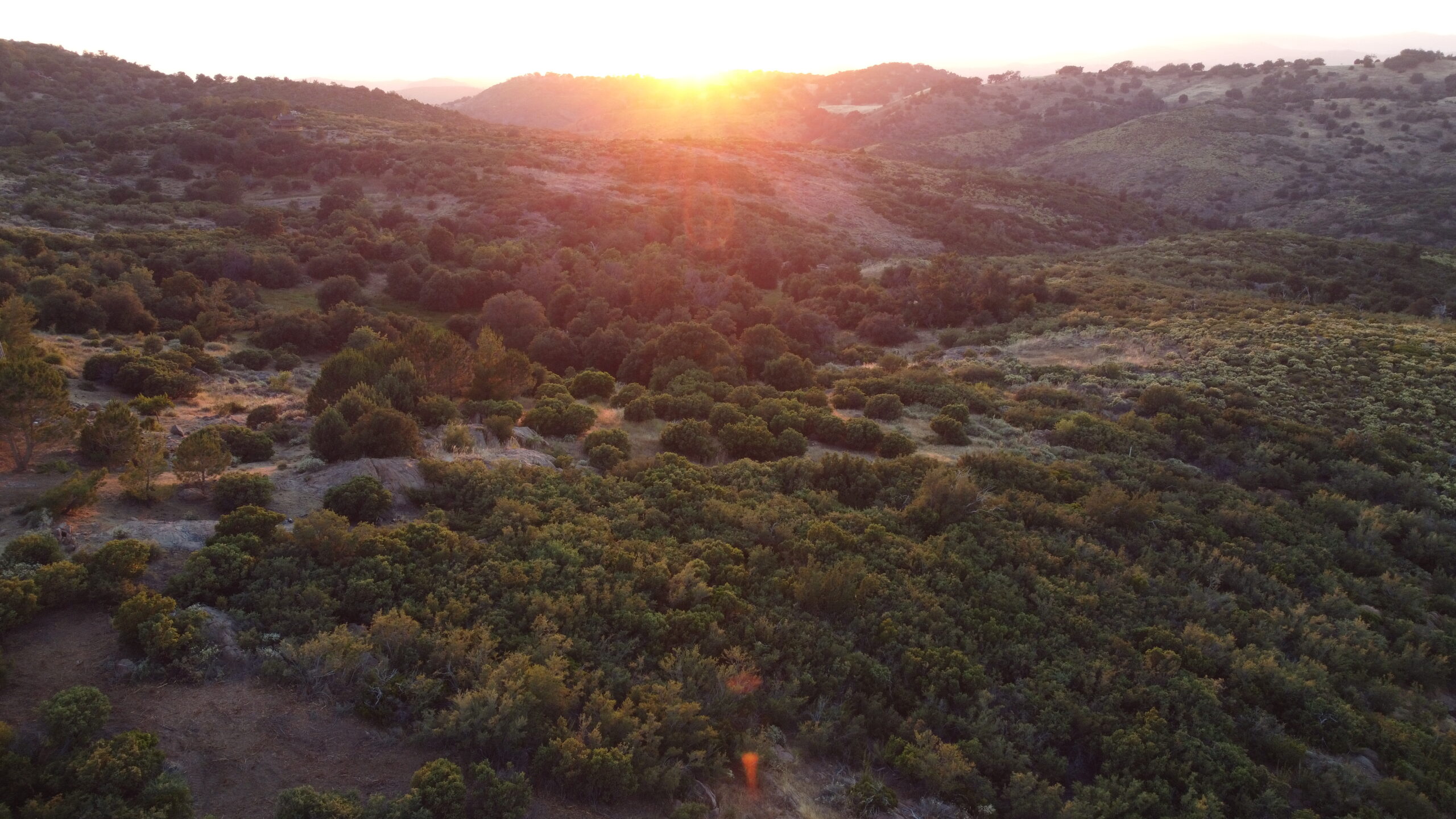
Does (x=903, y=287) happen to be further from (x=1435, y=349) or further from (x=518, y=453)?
(x=518, y=453)

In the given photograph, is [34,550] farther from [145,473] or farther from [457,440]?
[457,440]

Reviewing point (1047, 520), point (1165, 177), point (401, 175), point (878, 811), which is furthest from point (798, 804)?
point (1165, 177)

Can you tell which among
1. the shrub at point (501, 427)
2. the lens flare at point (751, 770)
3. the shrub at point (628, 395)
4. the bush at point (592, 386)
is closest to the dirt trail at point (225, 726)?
the lens flare at point (751, 770)

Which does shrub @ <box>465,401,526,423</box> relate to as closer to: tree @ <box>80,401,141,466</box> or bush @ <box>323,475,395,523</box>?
bush @ <box>323,475,395,523</box>

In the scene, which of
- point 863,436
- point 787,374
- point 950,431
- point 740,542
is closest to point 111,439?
point 740,542

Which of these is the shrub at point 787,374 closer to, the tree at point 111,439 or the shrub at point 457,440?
the shrub at point 457,440
